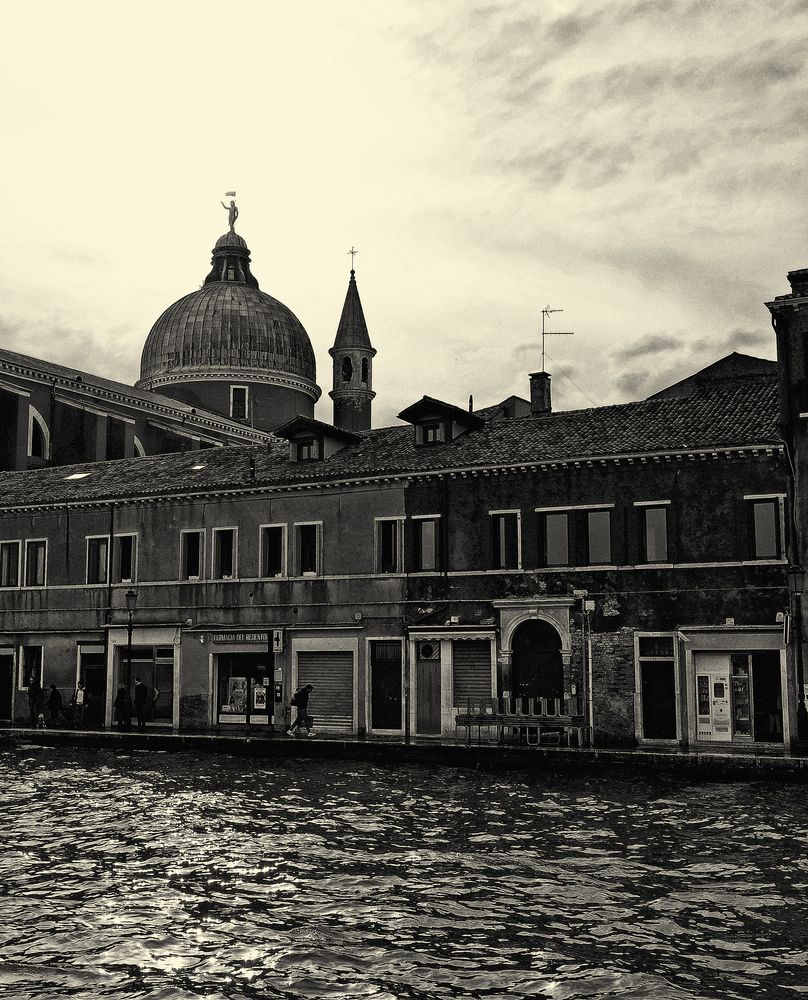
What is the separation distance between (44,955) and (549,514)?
713 inches

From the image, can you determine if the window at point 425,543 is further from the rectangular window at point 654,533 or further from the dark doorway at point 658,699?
the dark doorway at point 658,699

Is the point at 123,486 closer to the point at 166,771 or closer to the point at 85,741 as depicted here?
the point at 85,741

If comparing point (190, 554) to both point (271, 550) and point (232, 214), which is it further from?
point (232, 214)

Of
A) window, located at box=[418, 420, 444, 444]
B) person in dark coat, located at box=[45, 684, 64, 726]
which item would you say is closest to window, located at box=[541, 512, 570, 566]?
window, located at box=[418, 420, 444, 444]

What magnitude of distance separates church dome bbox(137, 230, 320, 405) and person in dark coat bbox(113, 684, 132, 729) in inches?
1089

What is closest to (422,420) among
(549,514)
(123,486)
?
(549,514)

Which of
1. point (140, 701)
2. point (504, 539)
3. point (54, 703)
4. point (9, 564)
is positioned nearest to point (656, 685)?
point (504, 539)

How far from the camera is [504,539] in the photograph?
89.2 feet

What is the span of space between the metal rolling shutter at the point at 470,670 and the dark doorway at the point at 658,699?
3.53m

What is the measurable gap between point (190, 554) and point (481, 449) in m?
8.21

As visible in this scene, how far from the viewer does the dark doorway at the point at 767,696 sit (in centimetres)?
2425

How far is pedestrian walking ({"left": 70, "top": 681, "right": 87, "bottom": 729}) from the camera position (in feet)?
98.6

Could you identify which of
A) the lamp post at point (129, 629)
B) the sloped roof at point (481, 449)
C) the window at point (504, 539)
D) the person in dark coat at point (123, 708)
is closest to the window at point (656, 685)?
the window at point (504, 539)

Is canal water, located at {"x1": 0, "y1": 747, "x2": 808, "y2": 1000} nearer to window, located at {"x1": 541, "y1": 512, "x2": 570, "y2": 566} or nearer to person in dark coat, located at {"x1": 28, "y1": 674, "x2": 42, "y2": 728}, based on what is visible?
window, located at {"x1": 541, "y1": 512, "x2": 570, "y2": 566}
